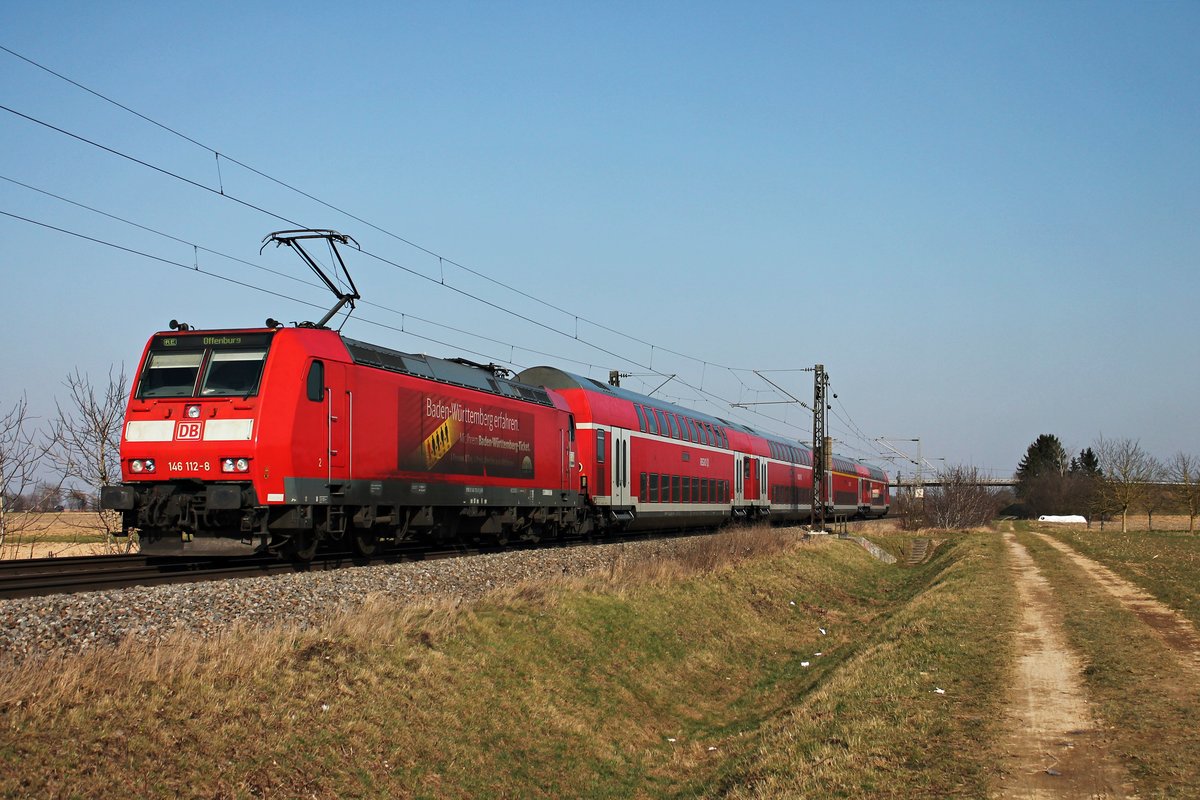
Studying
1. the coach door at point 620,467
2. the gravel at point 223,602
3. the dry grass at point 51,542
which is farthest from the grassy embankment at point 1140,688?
the dry grass at point 51,542

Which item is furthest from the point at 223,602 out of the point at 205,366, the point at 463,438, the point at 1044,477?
the point at 1044,477

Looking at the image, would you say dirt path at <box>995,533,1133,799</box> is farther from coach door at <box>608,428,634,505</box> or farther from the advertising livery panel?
coach door at <box>608,428,634,505</box>

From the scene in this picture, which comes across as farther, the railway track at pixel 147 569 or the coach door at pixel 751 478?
the coach door at pixel 751 478

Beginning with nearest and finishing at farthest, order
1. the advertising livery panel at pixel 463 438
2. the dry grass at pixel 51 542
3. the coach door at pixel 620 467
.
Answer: the advertising livery panel at pixel 463 438 → the dry grass at pixel 51 542 → the coach door at pixel 620 467

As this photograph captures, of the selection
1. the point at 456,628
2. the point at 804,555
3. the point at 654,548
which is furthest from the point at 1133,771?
the point at 804,555

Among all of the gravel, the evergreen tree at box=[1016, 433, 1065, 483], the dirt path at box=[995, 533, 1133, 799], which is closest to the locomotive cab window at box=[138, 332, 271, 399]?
the gravel

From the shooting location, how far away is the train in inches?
610

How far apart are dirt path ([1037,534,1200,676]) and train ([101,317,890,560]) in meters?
13.7

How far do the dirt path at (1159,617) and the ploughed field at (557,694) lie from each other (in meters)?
0.14

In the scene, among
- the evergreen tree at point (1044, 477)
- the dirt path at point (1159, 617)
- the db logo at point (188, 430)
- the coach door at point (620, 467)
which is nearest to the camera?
the dirt path at point (1159, 617)

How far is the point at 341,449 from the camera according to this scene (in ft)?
56.4

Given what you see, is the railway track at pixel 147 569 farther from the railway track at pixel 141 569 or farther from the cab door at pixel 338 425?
the cab door at pixel 338 425

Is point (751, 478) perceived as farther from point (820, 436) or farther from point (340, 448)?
point (340, 448)

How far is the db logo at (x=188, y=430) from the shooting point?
1565cm
